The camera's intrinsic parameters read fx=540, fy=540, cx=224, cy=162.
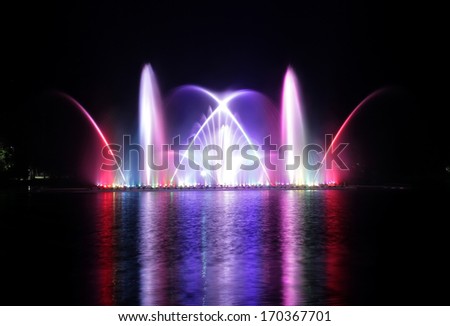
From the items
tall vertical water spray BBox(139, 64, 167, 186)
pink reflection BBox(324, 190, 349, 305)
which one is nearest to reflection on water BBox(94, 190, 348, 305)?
pink reflection BBox(324, 190, 349, 305)

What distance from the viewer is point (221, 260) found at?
11570 mm

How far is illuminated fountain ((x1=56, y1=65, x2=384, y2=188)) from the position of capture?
158ft

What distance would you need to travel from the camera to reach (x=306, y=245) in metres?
13.5

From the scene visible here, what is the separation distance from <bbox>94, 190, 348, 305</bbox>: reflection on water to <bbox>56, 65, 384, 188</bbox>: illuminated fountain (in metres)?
28.3

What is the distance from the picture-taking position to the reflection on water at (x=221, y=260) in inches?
342

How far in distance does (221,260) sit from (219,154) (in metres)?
39.2

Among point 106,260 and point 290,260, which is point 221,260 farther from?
point 106,260

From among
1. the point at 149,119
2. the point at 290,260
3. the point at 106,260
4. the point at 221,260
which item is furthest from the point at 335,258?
the point at 149,119

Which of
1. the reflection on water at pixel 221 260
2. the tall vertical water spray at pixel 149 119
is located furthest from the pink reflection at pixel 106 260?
the tall vertical water spray at pixel 149 119

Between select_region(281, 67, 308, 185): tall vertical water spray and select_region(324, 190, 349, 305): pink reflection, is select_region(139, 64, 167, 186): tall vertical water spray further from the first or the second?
select_region(324, 190, 349, 305): pink reflection

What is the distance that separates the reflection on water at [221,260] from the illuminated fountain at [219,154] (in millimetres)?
28256

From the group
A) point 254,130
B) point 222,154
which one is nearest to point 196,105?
point 254,130

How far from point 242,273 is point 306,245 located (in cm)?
373

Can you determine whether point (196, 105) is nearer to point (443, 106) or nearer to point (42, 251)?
point (443, 106)
